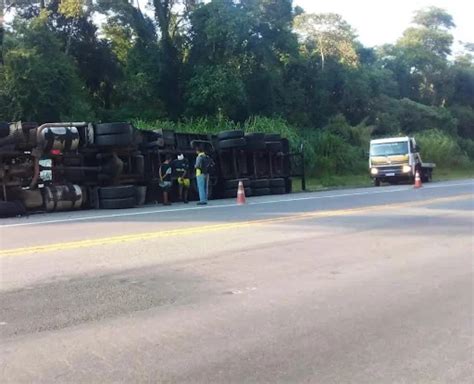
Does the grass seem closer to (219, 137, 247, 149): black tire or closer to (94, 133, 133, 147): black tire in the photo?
(219, 137, 247, 149): black tire

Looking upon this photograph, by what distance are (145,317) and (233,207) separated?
10086mm

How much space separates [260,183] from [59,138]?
8.47 m

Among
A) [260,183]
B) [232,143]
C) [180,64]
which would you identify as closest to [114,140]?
[232,143]

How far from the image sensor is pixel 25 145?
48.2ft

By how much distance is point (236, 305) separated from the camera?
19.3ft

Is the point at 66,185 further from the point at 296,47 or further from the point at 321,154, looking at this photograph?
the point at 296,47

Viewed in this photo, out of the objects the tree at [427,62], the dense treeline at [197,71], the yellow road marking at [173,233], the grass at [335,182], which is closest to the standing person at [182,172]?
the yellow road marking at [173,233]

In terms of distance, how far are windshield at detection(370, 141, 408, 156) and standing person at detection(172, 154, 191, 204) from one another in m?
15.5

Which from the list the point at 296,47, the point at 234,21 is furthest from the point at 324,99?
the point at 234,21

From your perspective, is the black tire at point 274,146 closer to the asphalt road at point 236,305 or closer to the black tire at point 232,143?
the black tire at point 232,143

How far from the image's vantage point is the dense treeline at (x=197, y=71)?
28750 mm

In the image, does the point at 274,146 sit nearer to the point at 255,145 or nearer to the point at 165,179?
the point at 255,145

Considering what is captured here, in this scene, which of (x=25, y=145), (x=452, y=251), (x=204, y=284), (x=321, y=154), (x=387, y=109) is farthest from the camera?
(x=387, y=109)

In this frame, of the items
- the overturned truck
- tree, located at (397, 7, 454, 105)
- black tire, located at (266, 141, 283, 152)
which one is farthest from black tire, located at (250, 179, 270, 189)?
tree, located at (397, 7, 454, 105)
